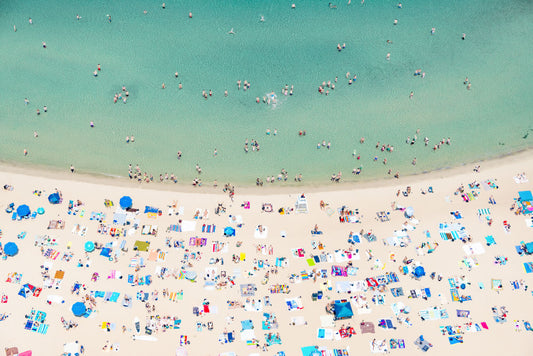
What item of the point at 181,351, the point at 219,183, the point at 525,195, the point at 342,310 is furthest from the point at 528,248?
the point at 181,351

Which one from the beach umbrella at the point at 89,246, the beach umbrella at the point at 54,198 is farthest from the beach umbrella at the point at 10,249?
the beach umbrella at the point at 89,246

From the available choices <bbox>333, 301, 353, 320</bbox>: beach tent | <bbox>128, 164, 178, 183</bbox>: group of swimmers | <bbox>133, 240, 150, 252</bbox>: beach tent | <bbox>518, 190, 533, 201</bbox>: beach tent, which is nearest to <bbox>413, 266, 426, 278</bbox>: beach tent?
<bbox>333, 301, 353, 320</bbox>: beach tent

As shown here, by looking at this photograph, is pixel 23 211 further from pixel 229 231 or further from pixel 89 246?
pixel 229 231

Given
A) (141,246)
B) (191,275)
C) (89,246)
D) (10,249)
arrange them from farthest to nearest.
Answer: (141,246) → (89,246) → (191,275) → (10,249)

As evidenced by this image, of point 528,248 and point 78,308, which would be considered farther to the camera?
point 528,248

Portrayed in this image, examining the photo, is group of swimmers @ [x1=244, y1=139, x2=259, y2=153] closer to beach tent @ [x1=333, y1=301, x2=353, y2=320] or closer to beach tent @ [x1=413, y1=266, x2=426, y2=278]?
beach tent @ [x1=333, y1=301, x2=353, y2=320]

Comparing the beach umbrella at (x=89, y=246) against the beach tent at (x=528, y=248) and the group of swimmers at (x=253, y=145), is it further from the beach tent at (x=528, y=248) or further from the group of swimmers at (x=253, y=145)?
the beach tent at (x=528, y=248)

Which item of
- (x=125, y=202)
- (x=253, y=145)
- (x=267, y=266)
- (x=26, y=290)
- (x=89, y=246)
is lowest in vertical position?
(x=26, y=290)
